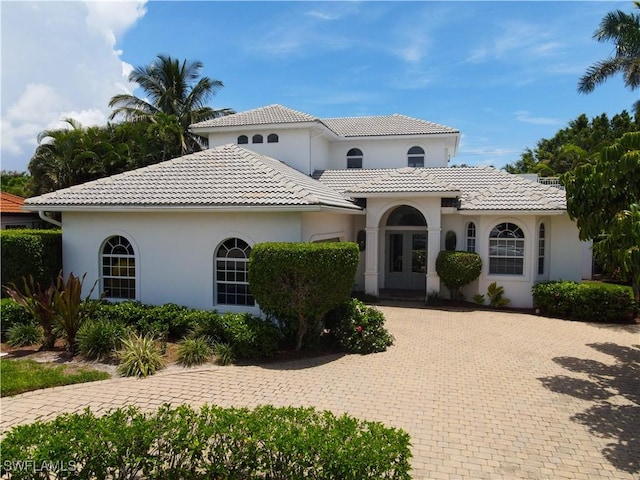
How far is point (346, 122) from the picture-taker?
86.7 feet

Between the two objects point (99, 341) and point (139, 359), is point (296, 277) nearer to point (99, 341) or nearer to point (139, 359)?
point (139, 359)

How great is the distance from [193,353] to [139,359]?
3.85ft

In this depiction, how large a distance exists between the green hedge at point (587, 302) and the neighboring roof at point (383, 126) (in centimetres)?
1026

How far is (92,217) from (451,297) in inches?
548

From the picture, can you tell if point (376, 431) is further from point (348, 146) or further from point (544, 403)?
point (348, 146)

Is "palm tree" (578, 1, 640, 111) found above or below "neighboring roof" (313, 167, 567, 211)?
above

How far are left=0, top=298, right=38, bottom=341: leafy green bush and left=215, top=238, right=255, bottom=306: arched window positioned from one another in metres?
5.29

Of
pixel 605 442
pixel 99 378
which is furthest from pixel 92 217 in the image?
pixel 605 442

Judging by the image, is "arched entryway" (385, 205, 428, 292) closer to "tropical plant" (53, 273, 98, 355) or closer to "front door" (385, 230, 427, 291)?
"front door" (385, 230, 427, 291)

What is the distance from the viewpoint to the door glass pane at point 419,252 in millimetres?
20047

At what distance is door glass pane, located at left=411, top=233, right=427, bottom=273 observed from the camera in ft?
65.8

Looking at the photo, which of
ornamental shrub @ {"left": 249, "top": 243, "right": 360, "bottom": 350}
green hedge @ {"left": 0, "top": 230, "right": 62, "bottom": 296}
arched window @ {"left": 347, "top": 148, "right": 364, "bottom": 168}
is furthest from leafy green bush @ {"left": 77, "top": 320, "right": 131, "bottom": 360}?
arched window @ {"left": 347, "top": 148, "right": 364, "bottom": 168}

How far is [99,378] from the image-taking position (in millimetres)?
8984

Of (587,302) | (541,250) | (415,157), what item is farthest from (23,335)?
(415,157)
